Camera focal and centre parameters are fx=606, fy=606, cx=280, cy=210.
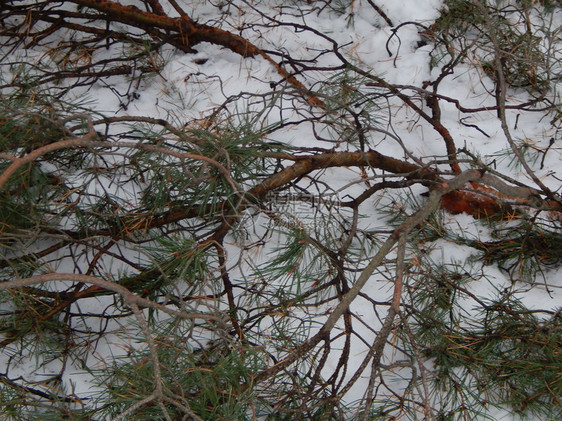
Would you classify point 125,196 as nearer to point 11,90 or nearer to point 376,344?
point 11,90

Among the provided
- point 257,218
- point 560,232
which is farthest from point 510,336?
point 257,218

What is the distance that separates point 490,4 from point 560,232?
0.62 m

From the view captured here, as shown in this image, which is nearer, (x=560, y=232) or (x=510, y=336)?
(x=510, y=336)

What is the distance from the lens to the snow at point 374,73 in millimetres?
1279

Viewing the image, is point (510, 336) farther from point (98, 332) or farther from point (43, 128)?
point (43, 128)

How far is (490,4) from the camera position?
1.48 meters

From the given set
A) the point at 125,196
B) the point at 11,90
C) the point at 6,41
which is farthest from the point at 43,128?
the point at 6,41

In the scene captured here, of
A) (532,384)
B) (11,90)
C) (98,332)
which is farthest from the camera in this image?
(11,90)

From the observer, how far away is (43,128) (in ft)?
3.50

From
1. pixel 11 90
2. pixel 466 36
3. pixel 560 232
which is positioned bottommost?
pixel 560 232

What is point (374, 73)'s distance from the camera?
4.68 ft

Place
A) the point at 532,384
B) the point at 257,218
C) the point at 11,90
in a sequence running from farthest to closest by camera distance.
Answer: the point at 11,90 → the point at 257,218 → the point at 532,384

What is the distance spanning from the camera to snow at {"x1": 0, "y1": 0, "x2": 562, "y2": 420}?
128cm

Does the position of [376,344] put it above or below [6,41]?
below
